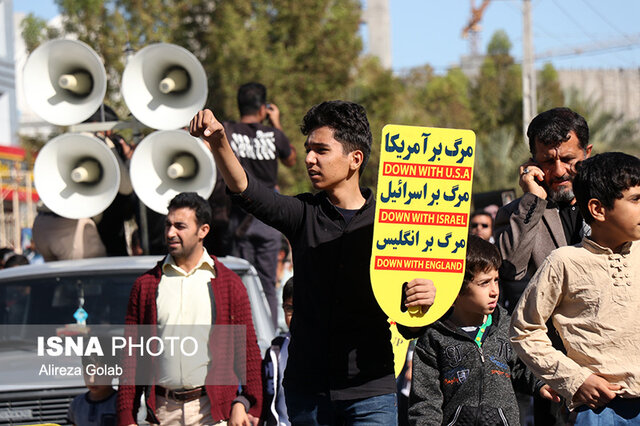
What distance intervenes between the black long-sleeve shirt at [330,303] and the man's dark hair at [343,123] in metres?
0.24

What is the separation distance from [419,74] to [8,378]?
45355 mm

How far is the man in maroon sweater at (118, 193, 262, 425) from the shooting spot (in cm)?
471

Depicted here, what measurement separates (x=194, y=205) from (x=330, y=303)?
1.81m

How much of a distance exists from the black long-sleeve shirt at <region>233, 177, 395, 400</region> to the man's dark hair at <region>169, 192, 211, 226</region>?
1562mm

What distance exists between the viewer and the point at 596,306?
337 centimetres

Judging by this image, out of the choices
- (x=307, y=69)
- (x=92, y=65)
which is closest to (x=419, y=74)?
(x=307, y=69)

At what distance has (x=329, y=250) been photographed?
3.59 m

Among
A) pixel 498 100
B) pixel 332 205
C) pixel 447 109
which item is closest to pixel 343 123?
pixel 332 205

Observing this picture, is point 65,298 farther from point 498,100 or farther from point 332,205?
point 498,100

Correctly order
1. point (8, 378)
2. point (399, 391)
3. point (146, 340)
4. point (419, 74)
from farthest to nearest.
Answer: point (419, 74), point (399, 391), point (8, 378), point (146, 340)

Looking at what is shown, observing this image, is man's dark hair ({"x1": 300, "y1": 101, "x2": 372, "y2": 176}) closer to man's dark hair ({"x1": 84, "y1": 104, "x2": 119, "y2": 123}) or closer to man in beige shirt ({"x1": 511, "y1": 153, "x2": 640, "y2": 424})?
man in beige shirt ({"x1": 511, "y1": 153, "x2": 640, "y2": 424})

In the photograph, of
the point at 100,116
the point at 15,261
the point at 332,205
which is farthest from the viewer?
the point at 15,261

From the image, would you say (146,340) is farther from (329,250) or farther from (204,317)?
(329,250)

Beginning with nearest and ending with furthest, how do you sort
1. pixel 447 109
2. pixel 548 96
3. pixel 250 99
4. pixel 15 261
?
pixel 250 99 < pixel 15 261 < pixel 548 96 < pixel 447 109
